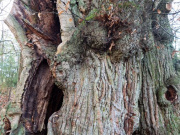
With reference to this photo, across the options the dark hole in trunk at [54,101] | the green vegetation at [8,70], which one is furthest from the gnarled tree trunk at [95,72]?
the green vegetation at [8,70]

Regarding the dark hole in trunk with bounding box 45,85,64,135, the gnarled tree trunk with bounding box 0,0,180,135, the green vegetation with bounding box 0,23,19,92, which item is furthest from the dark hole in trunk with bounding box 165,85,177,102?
the green vegetation with bounding box 0,23,19,92

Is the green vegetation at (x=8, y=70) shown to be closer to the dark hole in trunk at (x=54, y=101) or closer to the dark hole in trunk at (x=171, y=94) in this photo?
the dark hole in trunk at (x=54, y=101)

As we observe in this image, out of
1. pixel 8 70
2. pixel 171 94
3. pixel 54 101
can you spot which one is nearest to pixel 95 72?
pixel 54 101

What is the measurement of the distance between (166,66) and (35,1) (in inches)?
119

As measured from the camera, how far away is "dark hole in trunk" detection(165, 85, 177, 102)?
2.68 m

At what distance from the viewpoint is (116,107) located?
2.03m

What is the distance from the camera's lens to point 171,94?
273 centimetres

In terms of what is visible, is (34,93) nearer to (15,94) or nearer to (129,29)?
(15,94)

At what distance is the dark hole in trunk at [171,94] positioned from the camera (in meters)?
2.68

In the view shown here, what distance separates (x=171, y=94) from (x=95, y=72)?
1609 mm

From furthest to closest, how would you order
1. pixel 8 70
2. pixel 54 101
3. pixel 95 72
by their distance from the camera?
1. pixel 8 70
2. pixel 54 101
3. pixel 95 72

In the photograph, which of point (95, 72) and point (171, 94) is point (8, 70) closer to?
point (95, 72)

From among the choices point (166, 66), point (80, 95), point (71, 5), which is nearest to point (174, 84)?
point (166, 66)

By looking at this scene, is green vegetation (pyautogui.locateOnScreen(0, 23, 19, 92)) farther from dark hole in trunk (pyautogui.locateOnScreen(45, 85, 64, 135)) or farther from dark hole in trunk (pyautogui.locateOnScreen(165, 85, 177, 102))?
dark hole in trunk (pyautogui.locateOnScreen(165, 85, 177, 102))
